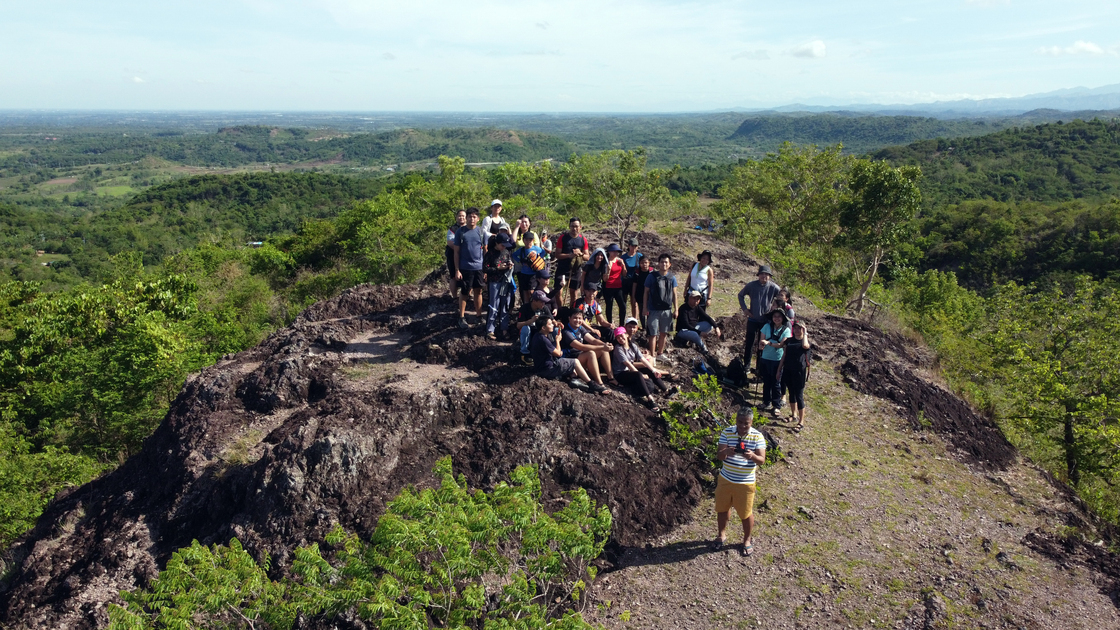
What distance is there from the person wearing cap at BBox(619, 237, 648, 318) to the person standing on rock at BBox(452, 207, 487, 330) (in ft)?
8.26

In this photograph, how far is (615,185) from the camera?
1956 cm

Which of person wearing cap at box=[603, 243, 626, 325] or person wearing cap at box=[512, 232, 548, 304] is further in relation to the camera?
person wearing cap at box=[603, 243, 626, 325]

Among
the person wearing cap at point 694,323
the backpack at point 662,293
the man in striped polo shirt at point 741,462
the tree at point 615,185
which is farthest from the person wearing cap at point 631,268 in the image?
the tree at point 615,185

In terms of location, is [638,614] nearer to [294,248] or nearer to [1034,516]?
[1034,516]

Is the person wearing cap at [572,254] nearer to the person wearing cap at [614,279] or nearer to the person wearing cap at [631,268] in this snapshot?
the person wearing cap at [614,279]

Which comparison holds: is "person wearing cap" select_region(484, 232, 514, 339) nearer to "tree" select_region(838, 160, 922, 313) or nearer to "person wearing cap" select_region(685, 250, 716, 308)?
"person wearing cap" select_region(685, 250, 716, 308)

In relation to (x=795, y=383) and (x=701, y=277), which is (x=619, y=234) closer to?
(x=701, y=277)

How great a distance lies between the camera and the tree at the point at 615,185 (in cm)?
1902

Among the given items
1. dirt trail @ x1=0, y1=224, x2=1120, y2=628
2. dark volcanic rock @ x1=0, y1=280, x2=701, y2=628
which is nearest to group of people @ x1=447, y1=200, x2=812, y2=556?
dirt trail @ x1=0, y1=224, x2=1120, y2=628

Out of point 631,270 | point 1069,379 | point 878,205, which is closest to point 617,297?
point 631,270

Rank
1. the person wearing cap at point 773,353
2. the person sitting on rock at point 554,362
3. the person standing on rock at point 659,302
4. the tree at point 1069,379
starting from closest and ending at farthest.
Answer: the person wearing cap at point 773,353 < the person sitting on rock at point 554,362 < the tree at point 1069,379 < the person standing on rock at point 659,302

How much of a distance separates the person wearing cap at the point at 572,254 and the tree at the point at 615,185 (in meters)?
9.39

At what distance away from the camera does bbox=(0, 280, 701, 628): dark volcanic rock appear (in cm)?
657

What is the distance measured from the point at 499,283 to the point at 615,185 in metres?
11.0
